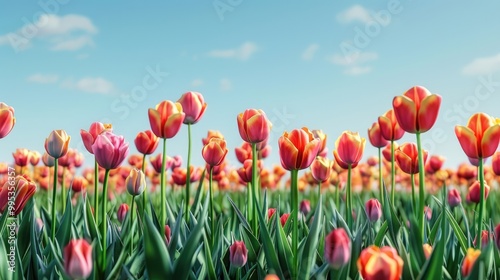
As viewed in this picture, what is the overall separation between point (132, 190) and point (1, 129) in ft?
2.48

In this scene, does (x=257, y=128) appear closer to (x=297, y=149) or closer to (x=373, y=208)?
(x=297, y=149)

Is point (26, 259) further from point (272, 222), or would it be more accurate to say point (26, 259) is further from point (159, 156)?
point (159, 156)

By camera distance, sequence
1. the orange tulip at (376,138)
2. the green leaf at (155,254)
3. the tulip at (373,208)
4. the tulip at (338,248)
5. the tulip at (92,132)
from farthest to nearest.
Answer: the orange tulip at (376,138) < the tulip at (373,208) < the tulip at (92,132) < the green leaf at (155,254) < the tulip at (338,248)

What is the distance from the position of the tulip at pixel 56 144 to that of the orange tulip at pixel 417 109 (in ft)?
5.60

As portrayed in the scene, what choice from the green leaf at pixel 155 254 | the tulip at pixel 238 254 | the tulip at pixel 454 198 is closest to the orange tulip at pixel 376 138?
the tulip at pixel 454 198

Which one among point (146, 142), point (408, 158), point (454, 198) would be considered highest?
point (146, 142)

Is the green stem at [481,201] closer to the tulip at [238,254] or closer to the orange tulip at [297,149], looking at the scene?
the orange tulip at [297,149]

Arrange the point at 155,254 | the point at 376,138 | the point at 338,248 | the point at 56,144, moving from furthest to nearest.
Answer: the point at 376,138 < the point at 56,144 < the point at 155,254 < the point at 338,248

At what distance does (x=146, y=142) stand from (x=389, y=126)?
1.40m

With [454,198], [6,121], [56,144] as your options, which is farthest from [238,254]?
[454,198]

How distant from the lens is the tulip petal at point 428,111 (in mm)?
2107

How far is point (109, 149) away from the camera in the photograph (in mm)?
2291

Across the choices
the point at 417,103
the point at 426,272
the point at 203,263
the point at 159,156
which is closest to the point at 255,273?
the point at 203,263

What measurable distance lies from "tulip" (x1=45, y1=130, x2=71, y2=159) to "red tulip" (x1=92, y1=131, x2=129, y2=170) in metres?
0.57
